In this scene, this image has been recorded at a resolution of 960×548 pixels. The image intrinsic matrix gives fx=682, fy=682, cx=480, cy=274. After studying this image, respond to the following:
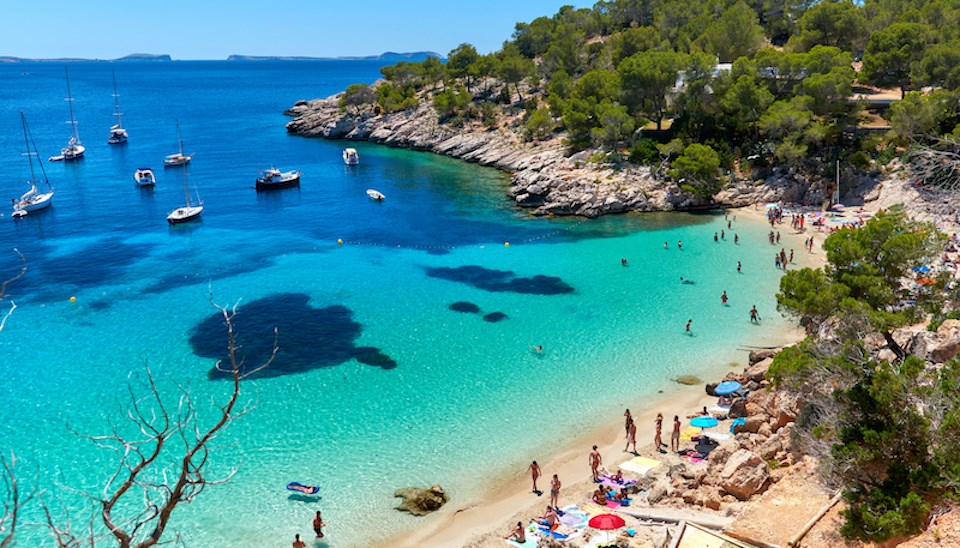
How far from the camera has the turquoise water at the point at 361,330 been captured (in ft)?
87.0

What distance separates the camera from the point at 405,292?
1777 inches

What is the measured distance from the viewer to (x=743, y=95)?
66125 millimetres

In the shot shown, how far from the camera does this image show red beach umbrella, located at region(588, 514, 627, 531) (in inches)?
819

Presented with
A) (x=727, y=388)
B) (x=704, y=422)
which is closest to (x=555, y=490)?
(x=704, y=422)

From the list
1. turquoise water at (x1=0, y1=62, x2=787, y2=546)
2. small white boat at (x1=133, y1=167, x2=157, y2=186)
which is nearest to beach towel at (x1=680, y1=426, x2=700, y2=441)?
turquoise water at (x1=0, y1=62, x2=787, y2=546)

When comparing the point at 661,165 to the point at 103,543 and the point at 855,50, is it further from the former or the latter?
the point at 103,543

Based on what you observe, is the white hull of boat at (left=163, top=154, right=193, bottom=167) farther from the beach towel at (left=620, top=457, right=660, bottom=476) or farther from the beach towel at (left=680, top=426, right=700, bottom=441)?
the beach towel at (left=620, top=457, right=660, bottom=476)

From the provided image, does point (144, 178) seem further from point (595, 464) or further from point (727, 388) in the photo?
point (727, 388)

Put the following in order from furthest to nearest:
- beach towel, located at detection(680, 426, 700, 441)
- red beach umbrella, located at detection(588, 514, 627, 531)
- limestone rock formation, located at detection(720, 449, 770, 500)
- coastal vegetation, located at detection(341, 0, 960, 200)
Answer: coastal vegetation, located at detection(341, 0, 960, 200) → beach towel, located at detection(680, 426, 700, 441) → limestone rock formation, located at detection(720, 449, 770, 500) → red beach umbrella, located at detection(588, 514, 627, 531)

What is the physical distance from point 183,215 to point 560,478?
50.8 m

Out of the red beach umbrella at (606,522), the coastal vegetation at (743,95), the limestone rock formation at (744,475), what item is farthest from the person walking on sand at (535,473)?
the coastal vegetation at (743,95)

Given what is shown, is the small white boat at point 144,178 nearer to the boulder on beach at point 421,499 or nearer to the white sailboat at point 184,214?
the white sailboat at point 184,214

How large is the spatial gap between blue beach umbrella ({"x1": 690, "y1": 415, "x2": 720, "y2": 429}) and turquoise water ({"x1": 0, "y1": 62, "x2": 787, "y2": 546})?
369cm

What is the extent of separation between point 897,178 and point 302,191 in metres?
59.2
